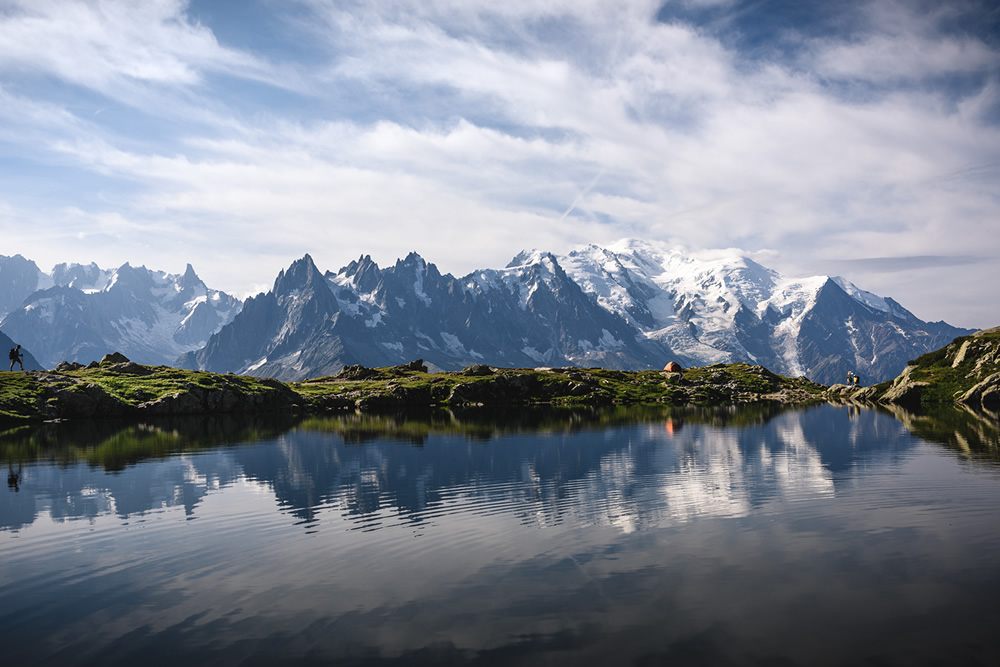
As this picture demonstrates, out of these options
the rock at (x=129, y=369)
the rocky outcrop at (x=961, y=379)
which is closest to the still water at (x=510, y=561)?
the rocky outcrop at (x=961, y=379)

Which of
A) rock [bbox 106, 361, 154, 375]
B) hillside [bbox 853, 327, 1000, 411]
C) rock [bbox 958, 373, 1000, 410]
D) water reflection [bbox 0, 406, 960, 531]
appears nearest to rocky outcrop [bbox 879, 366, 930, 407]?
hillside [bbox 853, 327, 1000, 411]

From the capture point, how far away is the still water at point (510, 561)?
78.9ft

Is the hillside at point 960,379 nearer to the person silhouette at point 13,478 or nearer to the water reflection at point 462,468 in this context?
the water reflection at point 462,468

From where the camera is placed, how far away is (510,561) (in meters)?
34.4

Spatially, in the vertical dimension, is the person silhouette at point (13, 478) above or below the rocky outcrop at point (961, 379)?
above

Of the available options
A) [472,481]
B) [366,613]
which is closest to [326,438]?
[472,481]

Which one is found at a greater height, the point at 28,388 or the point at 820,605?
the point at 28,388

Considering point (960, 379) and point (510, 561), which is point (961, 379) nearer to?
point (960, 379)

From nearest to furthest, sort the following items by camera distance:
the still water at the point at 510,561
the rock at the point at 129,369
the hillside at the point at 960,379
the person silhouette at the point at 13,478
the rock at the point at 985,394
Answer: the still water at the point at 510,561
the person silhouette at the point at 13,478
the rock at the point at 985,394
the hillside at the point at 960,379
the rock at the point at 129,369

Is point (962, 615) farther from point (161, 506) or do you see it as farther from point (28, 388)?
point (28, 388)

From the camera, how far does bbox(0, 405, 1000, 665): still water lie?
24047 mm

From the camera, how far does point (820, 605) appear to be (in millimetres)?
26938

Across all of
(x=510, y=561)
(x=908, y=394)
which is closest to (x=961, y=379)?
(x=908, y=394)

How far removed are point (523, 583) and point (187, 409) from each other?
516 feet
